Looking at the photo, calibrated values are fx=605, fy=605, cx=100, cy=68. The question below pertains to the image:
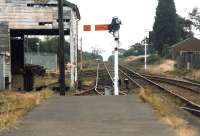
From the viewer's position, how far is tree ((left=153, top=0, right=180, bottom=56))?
113 meters

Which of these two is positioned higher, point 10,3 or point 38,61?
point 10,3

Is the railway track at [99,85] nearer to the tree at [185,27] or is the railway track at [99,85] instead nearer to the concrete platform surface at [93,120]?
the concrete platform surface at [93,120]

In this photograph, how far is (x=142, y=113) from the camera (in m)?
11.8

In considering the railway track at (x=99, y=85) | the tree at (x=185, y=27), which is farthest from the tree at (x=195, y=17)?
the railway track at (x=99, y=85)

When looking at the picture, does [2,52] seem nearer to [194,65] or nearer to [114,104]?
[114,104]

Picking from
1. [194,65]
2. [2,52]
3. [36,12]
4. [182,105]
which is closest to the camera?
[182,105]

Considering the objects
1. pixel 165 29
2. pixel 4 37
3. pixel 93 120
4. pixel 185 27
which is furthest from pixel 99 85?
pixel 185 27

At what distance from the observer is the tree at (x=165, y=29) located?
113 metres

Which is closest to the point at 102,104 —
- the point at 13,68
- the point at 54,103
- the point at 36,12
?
the point at 54,103

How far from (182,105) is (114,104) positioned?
35.5ft

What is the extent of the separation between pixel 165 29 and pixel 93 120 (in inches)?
4051

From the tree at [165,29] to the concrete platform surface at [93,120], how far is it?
9909cm

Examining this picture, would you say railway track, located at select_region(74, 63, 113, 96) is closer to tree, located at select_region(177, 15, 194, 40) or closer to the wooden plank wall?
the wooden plank wall

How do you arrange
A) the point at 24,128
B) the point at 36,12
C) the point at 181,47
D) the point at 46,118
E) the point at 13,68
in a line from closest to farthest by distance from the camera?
the point at 24,128
the point at 46,118
the point at 36,12
the point at 13,68
the point at 181,47
